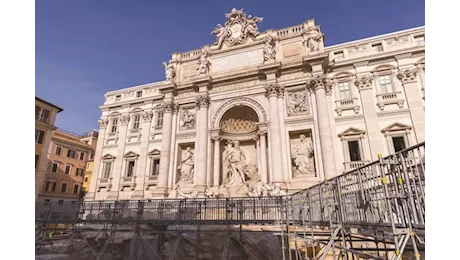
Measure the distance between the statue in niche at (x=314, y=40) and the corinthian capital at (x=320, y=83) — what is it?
243cm

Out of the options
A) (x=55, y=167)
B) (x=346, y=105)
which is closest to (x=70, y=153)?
(x=55, y=167)

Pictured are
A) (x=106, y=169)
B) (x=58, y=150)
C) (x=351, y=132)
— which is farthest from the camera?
(x=58, y=150)

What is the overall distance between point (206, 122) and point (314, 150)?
8.91 metres

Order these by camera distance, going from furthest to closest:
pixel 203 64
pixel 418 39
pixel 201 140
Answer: pixel 203 64, pixel 201 140, pixel 418 39

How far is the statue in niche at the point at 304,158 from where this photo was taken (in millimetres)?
16922

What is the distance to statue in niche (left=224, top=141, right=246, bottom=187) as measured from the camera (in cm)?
1826

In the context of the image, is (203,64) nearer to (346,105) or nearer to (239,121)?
(239,121)

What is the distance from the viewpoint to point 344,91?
18.2 m

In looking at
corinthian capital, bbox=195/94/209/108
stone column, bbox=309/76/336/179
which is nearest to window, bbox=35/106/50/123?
corinthian capital, bbox=195/94/209/108

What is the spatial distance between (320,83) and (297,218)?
11523mm

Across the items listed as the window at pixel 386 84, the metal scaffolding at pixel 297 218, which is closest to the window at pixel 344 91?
the window at pixel 386 84

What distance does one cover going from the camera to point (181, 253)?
11789 mm

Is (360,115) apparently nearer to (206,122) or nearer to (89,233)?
(206,122)
